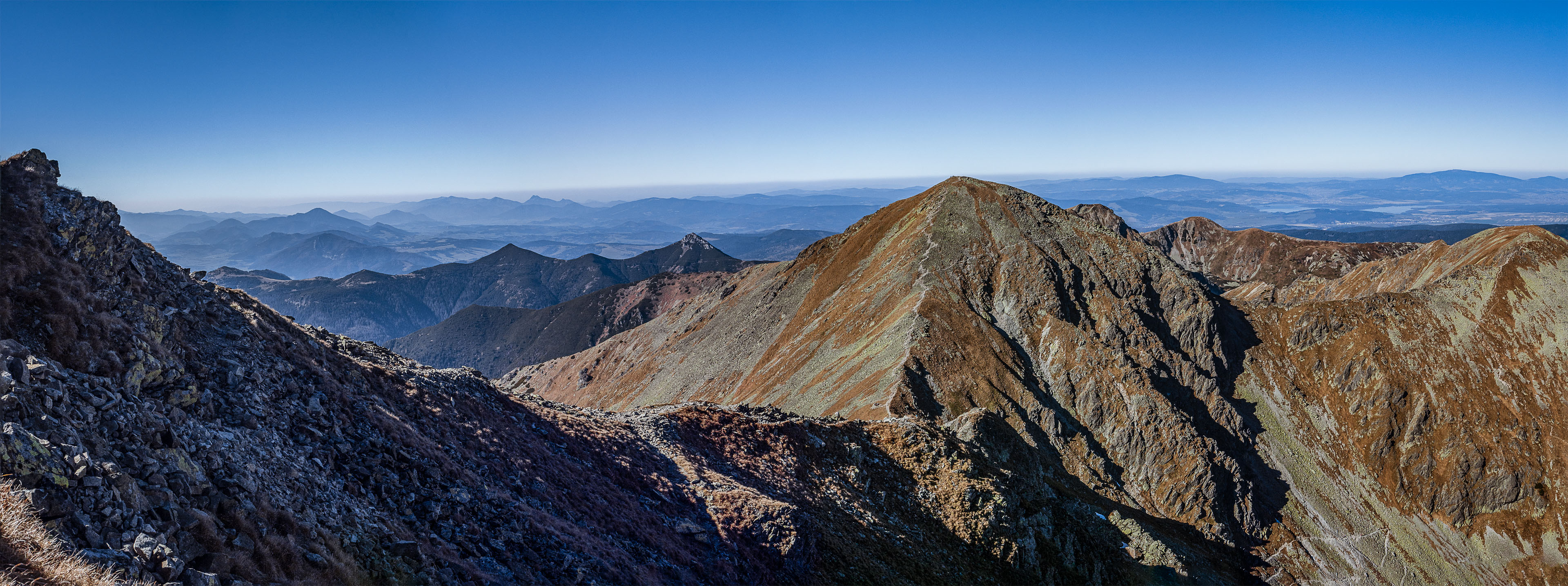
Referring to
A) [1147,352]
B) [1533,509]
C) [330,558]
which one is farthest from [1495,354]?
[330,558]

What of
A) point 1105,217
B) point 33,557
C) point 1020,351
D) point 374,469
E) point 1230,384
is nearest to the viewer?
point 33,557

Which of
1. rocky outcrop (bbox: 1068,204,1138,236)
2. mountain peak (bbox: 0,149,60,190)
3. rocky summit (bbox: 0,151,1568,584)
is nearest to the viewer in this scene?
rocky summit (bbox: 0,151,1568,584)

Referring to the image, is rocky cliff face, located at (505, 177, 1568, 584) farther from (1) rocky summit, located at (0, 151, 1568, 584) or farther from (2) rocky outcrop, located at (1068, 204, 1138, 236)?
(2) rocky outcrop, located at (1068, 204, 1138, 236)

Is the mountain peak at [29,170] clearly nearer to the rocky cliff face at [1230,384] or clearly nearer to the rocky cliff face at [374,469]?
the rocky cliff face at [374,469]

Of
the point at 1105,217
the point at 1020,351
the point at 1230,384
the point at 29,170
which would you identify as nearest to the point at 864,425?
the point at 29,170

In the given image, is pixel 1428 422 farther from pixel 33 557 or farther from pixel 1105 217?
pixel 1105 217

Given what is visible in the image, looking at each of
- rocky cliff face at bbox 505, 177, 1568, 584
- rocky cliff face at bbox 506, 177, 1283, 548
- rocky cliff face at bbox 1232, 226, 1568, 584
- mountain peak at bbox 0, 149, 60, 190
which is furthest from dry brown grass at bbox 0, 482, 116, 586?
rocky cliff face at bbox 1232, 226, 1568, 584

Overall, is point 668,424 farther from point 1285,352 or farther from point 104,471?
point 1285,352
